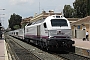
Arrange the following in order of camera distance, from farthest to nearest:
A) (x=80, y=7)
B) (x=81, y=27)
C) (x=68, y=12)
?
1. (x=68, y=12)
2. (x=80, y=7)
3. (x=81, y=27)

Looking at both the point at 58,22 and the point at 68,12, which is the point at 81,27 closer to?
the point at 58,22

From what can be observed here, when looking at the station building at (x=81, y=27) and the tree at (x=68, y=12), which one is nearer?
the station building at (x=81, y=27)

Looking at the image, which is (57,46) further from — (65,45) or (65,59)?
(65,59)

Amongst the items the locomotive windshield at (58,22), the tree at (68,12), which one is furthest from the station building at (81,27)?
the tree at (68,12)

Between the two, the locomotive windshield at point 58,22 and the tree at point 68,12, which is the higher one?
the tree at point 68,12

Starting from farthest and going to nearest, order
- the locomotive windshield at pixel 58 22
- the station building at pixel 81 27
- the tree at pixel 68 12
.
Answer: the tree at pixel 68 12 → the station building at pixel 81 27 → the locomotive windshield at pixel 58 22

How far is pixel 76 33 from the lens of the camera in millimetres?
55000

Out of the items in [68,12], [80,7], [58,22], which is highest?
[80,7]

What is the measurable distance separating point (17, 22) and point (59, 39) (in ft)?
542

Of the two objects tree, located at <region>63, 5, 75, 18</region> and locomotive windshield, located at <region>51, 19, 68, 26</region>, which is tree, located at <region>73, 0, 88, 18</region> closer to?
tree, located at <region>63, 5, 75, 18</region>

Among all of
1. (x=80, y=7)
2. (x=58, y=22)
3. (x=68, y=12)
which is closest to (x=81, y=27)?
(x=58, y=22)

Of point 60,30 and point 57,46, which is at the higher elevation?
point 60,30

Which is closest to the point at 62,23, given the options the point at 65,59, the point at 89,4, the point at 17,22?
the point at 65,59

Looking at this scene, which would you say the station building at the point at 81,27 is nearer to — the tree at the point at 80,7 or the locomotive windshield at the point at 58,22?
the locomotive windshield at the point at 58,22
